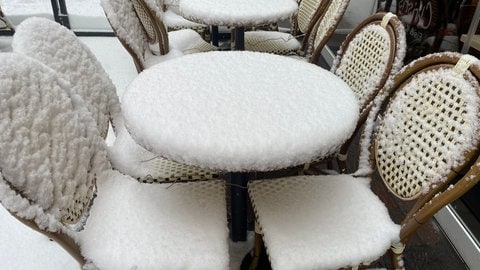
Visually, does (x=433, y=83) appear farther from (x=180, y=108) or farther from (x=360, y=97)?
(x=180, y=108)

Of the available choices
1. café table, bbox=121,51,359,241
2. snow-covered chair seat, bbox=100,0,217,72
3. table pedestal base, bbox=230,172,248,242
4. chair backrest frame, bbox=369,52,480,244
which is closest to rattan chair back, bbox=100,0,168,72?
snow-covered chair seat, bbox=100,0,217,72

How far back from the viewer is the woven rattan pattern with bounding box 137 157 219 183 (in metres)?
1.28

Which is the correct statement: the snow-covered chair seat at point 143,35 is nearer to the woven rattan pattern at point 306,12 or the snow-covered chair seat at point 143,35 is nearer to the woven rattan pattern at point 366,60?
the woven rattan pattern at point 306,12

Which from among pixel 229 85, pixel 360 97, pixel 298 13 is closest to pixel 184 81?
pixel 229 85

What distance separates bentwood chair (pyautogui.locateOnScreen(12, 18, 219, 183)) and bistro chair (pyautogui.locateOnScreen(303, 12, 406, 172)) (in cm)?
51

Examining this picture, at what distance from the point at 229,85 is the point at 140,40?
36.6 inches

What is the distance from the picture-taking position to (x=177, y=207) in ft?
3.73

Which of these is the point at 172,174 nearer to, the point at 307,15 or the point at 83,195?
the point at 83,195

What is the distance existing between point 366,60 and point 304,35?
0.92 metres

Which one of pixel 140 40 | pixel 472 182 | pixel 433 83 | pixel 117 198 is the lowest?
pixel 117 198

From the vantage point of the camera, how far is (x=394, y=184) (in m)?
1.16

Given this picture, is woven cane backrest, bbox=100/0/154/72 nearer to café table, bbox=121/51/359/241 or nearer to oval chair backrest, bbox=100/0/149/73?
oval chair backrest, bbox=100/0/149/73

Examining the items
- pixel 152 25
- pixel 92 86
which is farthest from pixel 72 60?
pixel 152 25

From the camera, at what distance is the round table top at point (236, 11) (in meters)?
1.98
